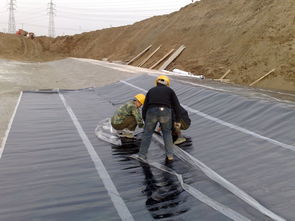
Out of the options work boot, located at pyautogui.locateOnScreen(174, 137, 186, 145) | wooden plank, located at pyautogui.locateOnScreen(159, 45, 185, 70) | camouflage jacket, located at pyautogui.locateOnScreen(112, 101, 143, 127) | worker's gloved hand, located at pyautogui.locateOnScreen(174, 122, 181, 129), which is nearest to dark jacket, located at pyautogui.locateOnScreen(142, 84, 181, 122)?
worker's gloved hand, located at pyautogui.locateOnScreen(174, 122, 181, 129)

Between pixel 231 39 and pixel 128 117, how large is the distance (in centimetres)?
1725

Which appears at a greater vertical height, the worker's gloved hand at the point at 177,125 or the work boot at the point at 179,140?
the worker's gloved hand at the point at 177,125

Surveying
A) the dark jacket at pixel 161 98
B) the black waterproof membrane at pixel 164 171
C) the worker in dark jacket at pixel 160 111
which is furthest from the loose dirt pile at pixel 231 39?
the worker in dark jacket at pixel 160 111

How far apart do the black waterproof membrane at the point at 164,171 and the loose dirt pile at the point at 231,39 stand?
984 cm

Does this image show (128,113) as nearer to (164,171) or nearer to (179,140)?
(179,140)

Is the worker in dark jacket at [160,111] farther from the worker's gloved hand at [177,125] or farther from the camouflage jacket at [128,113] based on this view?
the camouflage jacket at [128,113]

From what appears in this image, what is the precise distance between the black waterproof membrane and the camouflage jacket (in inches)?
21.0

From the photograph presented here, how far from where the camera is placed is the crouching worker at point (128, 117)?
21.4 ft

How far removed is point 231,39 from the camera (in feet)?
72.0

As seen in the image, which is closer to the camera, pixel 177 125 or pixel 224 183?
pixel 224 183

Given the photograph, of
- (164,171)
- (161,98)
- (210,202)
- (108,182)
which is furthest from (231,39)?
(210,202)

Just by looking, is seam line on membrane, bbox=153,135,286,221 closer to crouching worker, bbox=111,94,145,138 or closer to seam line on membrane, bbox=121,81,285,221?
seam line on membrane, bbox=121,81,285,221

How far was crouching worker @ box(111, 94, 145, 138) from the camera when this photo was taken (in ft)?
21.4

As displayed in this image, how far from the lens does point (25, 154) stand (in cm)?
591
